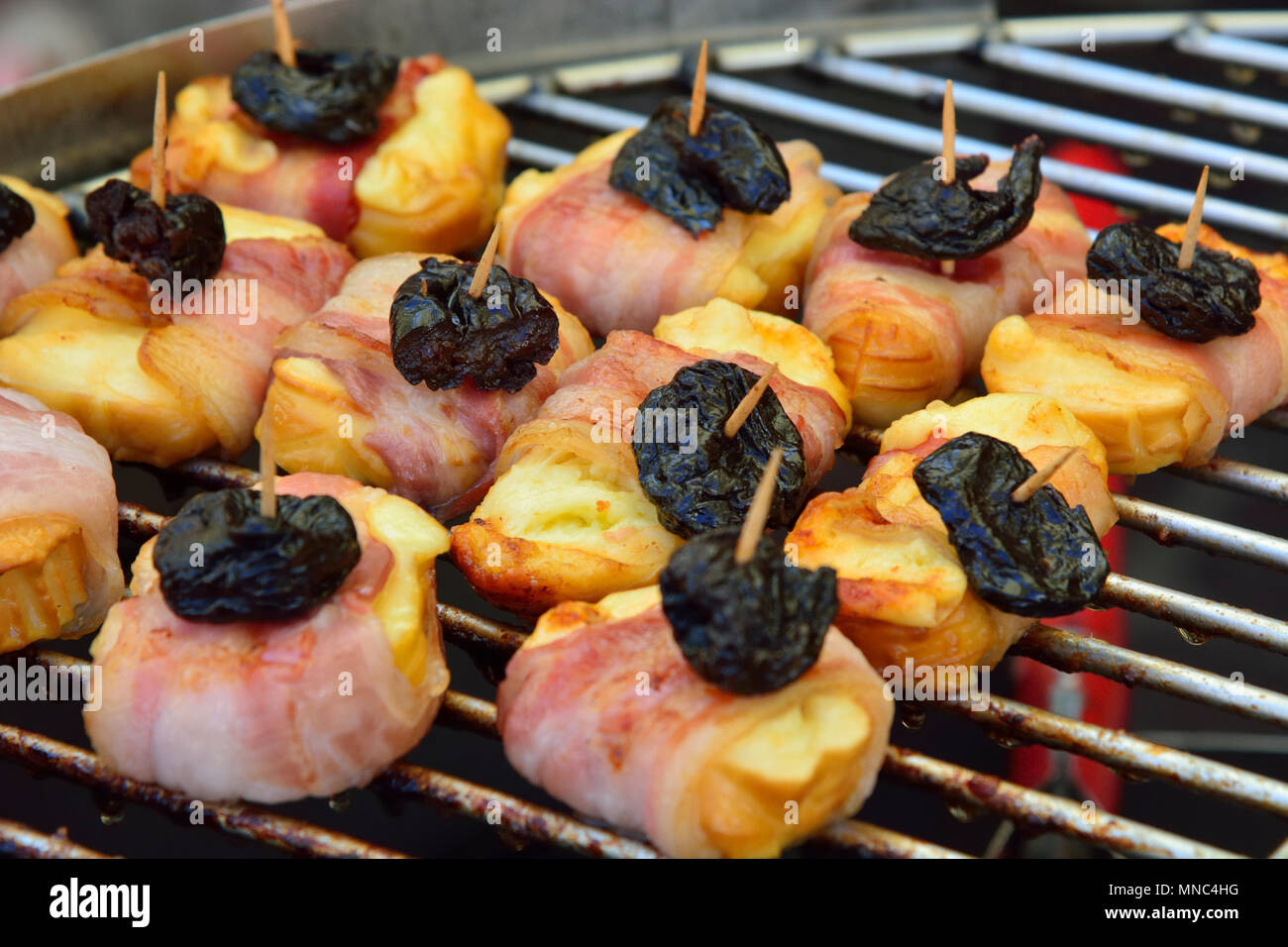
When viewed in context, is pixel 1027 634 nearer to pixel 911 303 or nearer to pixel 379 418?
pixel 911 303

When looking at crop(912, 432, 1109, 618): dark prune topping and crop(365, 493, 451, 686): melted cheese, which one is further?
crop(912, 432, 1109, 618): dark prune topping

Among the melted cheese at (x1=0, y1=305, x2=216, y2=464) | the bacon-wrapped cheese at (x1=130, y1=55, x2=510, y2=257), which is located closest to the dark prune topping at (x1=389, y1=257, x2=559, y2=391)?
the melted cheese at (x1=0, y1=305, x2=216, y2=464)

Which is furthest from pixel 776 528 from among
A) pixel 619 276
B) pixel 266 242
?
pixel 266 242

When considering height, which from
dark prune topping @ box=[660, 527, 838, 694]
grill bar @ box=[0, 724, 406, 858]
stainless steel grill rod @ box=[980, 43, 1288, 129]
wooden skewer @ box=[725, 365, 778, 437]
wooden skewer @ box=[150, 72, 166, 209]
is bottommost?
grill bar @ box=[0, 724, 406, 858]

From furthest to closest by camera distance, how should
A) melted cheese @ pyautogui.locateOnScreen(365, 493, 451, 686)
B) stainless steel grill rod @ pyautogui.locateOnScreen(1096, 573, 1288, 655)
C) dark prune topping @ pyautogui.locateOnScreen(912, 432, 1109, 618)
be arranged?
1. stainless steel grill rod @ pyautogui.locateOnScreen(1096, 573, 1288, 655)
2. dark prune topping @ pyautogui.locateOnScreen(912, 432, 1109, 618)
3. melted cheese @ pyautogui.locateOnScreen(365, 493, 451, 686)

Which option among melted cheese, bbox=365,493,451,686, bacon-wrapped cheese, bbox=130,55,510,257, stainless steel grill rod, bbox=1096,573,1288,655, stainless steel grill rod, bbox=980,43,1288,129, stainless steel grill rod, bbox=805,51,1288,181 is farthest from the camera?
stainless steel grill rod, bbox=980,43,1288,129

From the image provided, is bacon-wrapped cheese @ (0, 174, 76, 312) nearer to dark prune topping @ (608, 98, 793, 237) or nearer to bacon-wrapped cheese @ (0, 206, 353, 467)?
bacon-wrapped cheese @ (0, 206, 353, 467)

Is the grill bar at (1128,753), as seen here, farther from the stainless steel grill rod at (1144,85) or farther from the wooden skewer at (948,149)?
the stainless steel grill rod at (1144,85)
